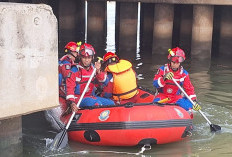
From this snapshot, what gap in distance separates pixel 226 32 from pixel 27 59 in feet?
39.7

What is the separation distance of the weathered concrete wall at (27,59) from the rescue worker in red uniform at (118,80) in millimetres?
1649

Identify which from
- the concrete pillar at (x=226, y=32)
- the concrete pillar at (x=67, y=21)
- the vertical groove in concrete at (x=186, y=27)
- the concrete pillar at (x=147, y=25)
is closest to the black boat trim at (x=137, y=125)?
the concrete pillar at (x=226, y=32)

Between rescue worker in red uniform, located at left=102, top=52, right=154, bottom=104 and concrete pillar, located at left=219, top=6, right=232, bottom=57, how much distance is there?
9.59m

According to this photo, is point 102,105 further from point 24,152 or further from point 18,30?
point 18,30

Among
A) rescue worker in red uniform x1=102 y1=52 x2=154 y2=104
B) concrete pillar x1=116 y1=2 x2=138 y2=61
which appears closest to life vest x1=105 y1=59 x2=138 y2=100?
rescue worker in red uniform x1=102 y1=52 x2=154 y2=104

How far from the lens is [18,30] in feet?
18.6

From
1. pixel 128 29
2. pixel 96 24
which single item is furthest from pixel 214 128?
pixel 96 24

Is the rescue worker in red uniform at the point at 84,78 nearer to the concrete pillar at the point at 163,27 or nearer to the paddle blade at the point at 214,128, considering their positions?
the paddle blade at the point at 214,128

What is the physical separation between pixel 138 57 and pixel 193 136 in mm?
9378

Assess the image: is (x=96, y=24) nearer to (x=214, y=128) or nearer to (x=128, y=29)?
(x=128, y=29)

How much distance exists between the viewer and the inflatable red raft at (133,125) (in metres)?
6.80

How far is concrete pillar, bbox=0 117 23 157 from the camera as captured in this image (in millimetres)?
6281

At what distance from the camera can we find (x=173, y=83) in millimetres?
7945

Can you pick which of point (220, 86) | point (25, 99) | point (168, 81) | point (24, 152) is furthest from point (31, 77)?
point (220, 86)
